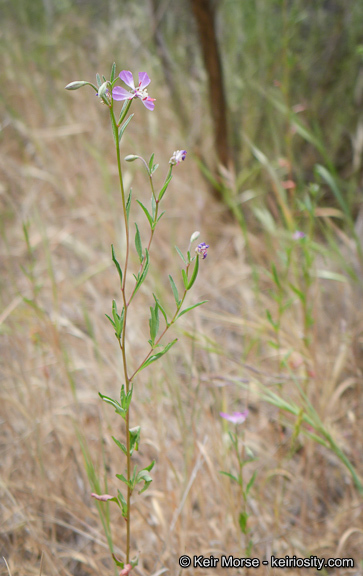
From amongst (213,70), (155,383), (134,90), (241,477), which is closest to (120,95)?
(134,90)

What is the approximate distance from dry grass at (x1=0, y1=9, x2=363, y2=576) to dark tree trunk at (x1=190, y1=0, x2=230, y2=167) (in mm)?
177

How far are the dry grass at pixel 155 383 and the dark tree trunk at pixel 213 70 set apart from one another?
177mm

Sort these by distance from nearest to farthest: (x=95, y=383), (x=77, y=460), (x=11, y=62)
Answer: (x=77, y=460), (x=95, y=383), (x=11, y=62)

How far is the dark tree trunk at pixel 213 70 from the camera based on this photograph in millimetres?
1561

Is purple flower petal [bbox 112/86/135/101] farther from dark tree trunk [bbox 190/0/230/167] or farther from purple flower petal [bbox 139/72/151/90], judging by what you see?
dark tree trunk [bbox 190/0/230/167]

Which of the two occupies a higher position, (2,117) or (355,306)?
(2,117)

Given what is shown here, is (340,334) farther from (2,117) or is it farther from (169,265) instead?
(2,117)

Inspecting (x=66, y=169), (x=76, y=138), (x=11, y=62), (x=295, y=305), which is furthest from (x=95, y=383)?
(x=11, y=62)

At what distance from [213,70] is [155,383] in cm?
117

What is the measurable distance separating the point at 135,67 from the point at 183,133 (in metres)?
0.40

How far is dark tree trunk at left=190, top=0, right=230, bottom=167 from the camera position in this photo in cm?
156

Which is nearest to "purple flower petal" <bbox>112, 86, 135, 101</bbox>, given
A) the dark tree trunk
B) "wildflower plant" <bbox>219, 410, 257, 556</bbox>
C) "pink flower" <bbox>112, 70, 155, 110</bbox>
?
"pink flower" <bbox>112, 70, 155, 110</bbox>

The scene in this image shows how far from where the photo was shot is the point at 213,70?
5.45 feet

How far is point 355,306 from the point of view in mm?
1483
